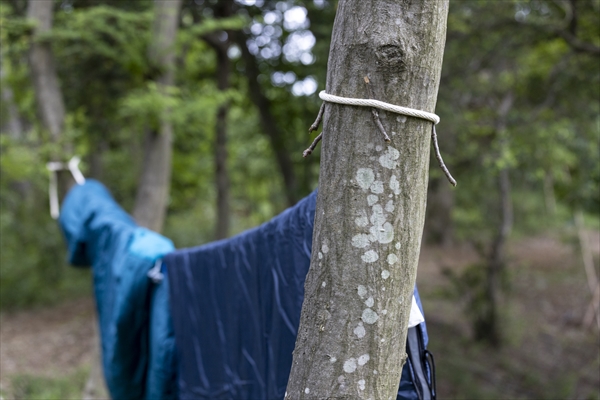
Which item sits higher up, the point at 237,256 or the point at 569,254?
the point at 237,256

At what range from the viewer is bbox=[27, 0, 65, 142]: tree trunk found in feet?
13.0

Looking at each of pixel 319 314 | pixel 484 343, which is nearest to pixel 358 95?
pixel 319 314

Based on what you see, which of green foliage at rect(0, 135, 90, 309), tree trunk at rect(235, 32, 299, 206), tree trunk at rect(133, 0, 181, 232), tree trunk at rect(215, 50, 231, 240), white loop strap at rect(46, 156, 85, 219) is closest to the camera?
white loop strap at rect(46, 156, 85, 219)

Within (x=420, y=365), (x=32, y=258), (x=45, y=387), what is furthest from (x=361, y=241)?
(x=32, y=258)

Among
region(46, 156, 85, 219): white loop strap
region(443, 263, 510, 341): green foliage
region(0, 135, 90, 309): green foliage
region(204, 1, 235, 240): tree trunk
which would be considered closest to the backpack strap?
region(46, 156, 85, 219): white loop strap

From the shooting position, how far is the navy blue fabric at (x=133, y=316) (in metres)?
2.28

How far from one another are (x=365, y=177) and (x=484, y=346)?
233 inches

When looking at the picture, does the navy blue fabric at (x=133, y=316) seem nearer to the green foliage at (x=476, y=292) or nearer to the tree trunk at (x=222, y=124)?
the tree trunk at (x=222, y=124)

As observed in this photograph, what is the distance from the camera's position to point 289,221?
1.64m

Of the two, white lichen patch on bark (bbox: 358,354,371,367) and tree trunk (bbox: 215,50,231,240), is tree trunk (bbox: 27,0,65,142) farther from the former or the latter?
white lichen patch on bark (bbox: 358,354,371,367)

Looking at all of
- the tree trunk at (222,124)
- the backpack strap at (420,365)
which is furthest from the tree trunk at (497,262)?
the backpack strap at (420,365)

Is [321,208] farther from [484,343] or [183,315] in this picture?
[484,343]

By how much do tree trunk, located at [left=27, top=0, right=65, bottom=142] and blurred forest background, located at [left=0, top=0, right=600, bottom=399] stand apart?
0.14ft

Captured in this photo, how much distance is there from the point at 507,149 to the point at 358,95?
3.51m
